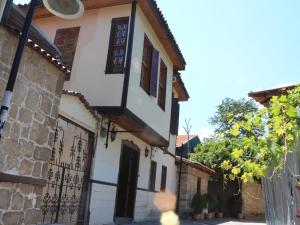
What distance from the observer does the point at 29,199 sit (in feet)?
14.7

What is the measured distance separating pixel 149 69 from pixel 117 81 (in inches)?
79.3

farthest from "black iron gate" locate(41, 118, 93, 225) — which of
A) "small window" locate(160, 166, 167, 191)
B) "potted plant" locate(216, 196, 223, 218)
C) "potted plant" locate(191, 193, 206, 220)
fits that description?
"potted plant" locate(216, 196, 223, 218)

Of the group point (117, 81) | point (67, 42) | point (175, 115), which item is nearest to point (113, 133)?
point (117, 81)

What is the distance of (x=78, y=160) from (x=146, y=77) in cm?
367

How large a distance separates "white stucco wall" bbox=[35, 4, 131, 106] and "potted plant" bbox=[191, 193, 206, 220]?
1050 cm

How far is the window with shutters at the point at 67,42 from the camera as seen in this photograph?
970cm

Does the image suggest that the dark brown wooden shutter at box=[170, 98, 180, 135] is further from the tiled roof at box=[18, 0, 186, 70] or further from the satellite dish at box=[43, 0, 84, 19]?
the satellite dish at box=[43, 0, 84, 19]

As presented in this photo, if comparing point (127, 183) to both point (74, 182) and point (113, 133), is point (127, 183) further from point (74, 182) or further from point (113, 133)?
point (74, 182)

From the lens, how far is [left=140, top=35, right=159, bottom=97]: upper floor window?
10367mm

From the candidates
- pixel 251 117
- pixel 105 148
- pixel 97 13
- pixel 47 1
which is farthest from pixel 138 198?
pixel 47 1

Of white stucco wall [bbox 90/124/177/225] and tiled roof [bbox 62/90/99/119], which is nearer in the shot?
tiled roof [bbox 62/90/99/119]

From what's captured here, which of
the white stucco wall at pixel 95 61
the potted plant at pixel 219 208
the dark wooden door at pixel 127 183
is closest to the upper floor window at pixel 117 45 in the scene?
the white stucco wall at pixel 95 61

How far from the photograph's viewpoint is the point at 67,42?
9.92m

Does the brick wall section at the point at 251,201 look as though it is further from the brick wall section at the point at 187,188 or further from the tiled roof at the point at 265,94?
the tiled roof at the point at 265,94
